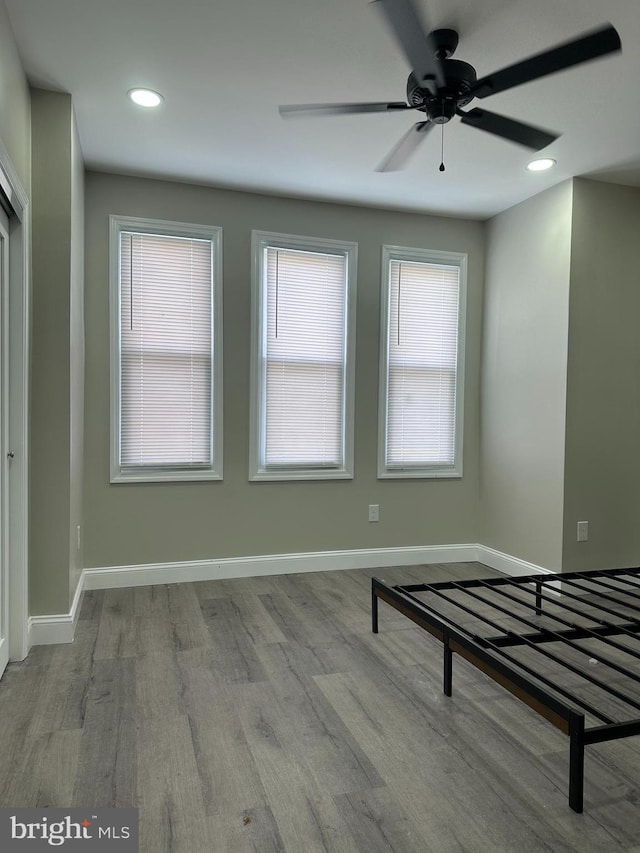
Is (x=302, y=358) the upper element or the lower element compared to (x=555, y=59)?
lower

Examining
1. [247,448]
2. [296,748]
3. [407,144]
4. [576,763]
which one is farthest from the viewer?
[247,448]

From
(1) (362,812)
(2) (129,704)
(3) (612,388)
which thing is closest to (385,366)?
(3) (612,388)

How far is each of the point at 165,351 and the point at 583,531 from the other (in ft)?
9.92

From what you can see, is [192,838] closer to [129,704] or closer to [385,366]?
[129,704]

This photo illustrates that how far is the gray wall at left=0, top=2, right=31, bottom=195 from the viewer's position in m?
2.20

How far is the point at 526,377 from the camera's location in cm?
414

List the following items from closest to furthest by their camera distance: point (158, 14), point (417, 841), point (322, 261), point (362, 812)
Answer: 1. point (417, 841)
2. point (362, 812)
3. point (158, 14)
4. point (322, 261)

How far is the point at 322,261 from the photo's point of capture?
4.29 m

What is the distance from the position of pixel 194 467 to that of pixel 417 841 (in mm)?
2820

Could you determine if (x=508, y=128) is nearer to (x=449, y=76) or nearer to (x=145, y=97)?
(x=449, y=76)

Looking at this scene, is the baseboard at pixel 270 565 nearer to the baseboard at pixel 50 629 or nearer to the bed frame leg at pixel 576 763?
the baseboard at pixel 50 629

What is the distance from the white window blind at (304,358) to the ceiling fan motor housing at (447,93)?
6.77 feet

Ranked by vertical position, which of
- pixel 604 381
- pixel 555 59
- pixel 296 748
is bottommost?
pixel 296 748

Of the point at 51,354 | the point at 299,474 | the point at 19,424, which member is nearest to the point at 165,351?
the point at 51,354
